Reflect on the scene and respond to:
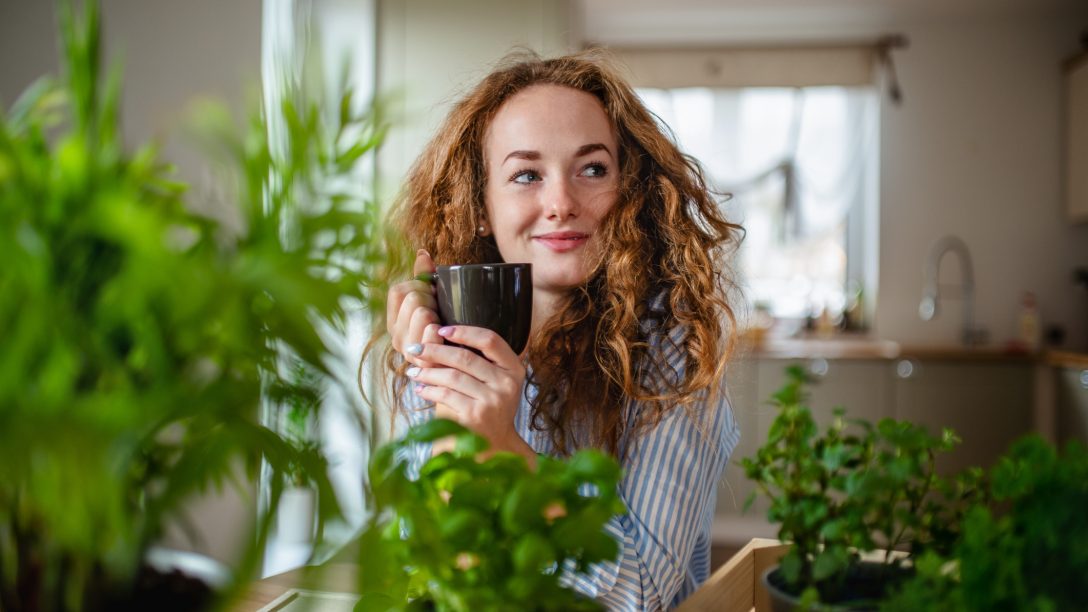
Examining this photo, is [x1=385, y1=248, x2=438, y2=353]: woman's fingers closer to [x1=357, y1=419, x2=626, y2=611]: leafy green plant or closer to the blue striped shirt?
the blue striped shirt

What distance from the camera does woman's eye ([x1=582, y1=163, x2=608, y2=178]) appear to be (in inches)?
49.0

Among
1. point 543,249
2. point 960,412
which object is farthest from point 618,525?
point 960,412

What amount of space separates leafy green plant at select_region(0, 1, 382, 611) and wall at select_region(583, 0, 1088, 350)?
4.73 m

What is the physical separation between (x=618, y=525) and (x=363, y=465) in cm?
71

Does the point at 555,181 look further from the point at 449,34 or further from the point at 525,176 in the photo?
the point at 449,34

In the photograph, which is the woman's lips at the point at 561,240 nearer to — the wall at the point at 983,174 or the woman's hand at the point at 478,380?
the woman's hand at the point at 478,380

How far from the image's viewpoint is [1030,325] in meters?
4.53

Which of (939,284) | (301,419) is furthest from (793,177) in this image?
(301,419)

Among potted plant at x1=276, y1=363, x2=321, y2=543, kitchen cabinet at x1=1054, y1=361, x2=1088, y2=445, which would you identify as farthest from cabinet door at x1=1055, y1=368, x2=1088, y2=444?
potted plant at x1=276, y1=363, x2=321, y2=543

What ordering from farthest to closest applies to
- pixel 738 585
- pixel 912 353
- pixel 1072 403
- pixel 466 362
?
1. pixel 912 353
2. pixel 1072 403
3. pixel 466 362
4. pixel 738 585

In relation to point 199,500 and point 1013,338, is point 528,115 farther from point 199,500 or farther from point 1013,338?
point 1013,338

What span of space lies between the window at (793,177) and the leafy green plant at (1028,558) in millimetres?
4720

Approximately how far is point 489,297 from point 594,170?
479 mm

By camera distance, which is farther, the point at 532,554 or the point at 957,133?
the point at 957,133
